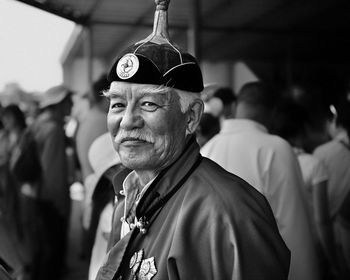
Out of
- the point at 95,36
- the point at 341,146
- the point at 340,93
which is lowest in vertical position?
the point at 341,146

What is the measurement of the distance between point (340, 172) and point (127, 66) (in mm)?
2642

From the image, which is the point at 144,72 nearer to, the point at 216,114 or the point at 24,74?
the point at 216,114

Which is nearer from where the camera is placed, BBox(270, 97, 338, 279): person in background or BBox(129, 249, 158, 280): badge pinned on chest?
BBox(129, 249, 158, 280): badge pinned on chest

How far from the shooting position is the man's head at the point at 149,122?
168 centimetres

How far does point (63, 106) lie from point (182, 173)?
13.2 ft

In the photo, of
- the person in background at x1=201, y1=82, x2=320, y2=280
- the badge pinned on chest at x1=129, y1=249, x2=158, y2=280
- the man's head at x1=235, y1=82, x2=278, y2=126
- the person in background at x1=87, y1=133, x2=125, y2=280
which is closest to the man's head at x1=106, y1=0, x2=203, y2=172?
the badge pinned on chest at x1=129, y1=249, x2=158, y2=280

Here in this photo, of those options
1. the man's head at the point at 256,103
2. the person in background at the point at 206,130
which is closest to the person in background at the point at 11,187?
the person in background at the point at 206,130

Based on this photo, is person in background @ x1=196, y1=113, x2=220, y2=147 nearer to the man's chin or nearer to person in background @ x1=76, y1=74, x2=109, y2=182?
person in background @ x1=76, y1=74, x2=109, y2=182

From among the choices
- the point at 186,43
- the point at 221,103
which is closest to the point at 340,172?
the point at 221,103

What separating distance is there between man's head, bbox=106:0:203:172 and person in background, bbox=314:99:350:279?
8.10 ft

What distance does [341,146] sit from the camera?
4129 millimetres

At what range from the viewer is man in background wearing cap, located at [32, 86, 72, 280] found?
532 cm

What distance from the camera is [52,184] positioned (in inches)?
211

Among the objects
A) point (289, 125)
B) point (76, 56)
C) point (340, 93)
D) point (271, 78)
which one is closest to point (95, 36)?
point (76, 56)
